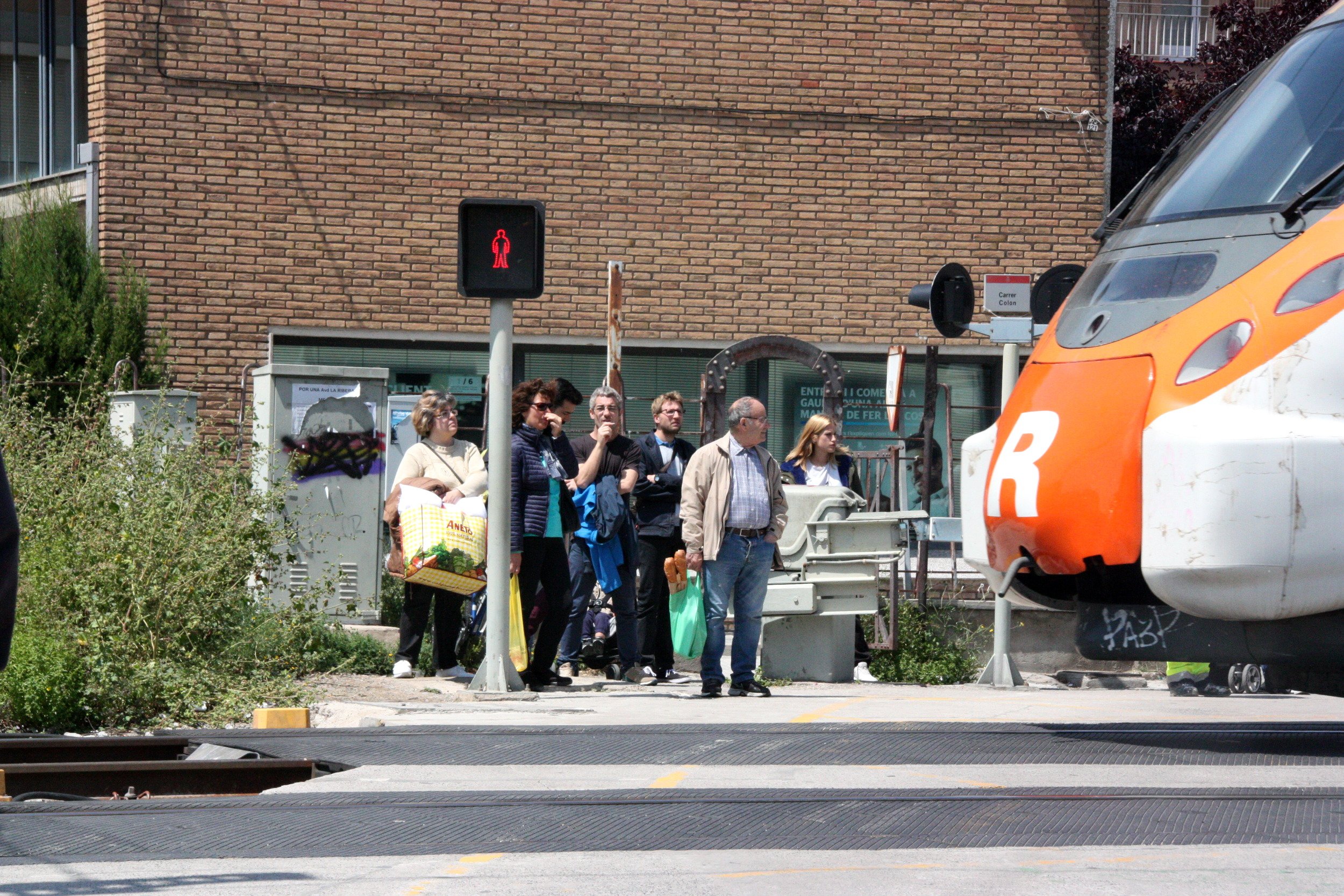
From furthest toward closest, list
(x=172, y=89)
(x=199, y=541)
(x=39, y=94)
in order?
(x=39, y=94) < (x=172, y=89) < (x=199, y=541)

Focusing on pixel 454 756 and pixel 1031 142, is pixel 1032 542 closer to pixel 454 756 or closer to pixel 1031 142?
pixel 454 756

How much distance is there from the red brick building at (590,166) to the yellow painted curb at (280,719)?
9.26 meters

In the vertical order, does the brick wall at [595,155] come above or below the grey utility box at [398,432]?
above

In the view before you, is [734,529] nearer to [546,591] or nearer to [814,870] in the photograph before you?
[546,591]

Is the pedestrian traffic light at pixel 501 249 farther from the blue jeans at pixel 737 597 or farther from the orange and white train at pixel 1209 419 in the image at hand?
the orange and white train at pixel 1209 419

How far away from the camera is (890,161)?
1794cm

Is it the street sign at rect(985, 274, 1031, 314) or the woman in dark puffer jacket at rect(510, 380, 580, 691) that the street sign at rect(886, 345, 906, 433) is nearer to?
the street sign at rect(985, 274, 1031, 314)

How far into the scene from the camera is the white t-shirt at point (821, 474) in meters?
11.6

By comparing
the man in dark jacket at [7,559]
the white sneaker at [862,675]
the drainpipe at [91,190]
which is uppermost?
the drainpipe at [91,190]

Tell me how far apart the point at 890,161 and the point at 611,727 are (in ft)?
36.5

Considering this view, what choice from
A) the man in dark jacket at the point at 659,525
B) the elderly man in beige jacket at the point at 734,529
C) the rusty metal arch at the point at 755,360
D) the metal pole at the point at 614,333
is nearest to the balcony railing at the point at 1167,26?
the rusty metal arch at the point at 755,360

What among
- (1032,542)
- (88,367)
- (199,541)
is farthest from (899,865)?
(88,367)

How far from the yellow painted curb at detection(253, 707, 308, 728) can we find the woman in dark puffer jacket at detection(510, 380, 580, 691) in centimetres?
187

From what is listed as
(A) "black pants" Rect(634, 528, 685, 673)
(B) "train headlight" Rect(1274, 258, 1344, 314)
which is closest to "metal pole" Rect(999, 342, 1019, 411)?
(A) "black pants" Rect(634, 528, 685, 673)
